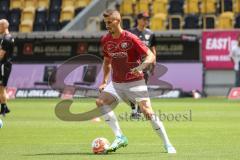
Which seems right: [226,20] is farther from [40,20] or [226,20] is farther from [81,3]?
[40,20]

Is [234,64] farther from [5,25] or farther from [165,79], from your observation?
[5,25]

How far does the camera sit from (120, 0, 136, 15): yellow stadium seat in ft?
127

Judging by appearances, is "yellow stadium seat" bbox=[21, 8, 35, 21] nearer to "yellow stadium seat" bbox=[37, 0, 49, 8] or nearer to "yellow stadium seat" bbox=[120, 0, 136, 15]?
"yellow stadium seat" bbox=[37, 0, 49, 8]

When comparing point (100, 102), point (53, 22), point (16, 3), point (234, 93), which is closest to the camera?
point (100, 102)

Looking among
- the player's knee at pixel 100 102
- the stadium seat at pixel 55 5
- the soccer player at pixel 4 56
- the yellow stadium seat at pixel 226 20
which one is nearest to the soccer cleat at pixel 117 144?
the player's knee at pixel 100 102

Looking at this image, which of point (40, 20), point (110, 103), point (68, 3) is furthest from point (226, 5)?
point (110, 103)

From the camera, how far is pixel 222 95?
34125 millimetres

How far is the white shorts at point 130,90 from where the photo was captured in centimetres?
1303

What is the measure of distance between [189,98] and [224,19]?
463 cm

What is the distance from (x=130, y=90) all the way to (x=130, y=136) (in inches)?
124

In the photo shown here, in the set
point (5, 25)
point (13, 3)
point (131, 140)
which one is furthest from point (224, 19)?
point (131, 140)

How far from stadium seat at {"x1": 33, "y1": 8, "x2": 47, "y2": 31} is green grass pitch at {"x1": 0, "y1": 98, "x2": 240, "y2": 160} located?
14627mm

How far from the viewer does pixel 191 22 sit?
36.2 m

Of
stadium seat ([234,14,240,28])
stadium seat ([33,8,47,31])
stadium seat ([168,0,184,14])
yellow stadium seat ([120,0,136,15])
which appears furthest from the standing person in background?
stadium seat ([33,8,47,31])
